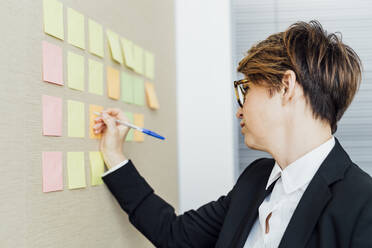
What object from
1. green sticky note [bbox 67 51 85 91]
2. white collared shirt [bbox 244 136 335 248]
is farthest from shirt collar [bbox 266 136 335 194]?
green sticky note [bbox 67 51 85 91]

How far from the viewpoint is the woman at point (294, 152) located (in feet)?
3.11

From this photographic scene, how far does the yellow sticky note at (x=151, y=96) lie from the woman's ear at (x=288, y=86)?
0.53 m

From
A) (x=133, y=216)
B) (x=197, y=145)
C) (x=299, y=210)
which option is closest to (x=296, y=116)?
(x=299, y=210)

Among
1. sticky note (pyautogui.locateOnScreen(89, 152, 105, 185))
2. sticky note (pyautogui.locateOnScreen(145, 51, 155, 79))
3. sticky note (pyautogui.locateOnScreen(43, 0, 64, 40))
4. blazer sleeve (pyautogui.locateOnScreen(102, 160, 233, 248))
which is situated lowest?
blazer sleeve (pyautogui.locateOnScreen(102, 160, 233, 248))

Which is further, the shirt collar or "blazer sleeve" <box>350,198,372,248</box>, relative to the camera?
the shirt collar

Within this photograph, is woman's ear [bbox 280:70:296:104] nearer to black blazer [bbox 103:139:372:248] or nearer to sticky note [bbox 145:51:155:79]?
black blazer [bbox 103:139:372:248]

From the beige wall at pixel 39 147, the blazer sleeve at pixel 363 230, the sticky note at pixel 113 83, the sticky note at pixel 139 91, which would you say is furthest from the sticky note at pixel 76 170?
the blazer sleeve at pixel 363 230

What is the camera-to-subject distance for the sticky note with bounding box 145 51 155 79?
147 centimetres

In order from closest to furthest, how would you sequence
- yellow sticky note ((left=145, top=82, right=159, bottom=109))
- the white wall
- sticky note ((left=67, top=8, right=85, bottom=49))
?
sticky note ((left=67, top=8, right=85, bottom=49)) → yellow sticky note ((left=145, top=82, right=159, bottom=109)) → the white wall

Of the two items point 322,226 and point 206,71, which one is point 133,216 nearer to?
point 322,226

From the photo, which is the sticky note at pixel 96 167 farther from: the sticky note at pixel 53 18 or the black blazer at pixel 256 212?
the sticky note at pixel 53 18

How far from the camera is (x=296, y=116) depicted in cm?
104

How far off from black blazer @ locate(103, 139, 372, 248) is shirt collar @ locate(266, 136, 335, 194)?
0.02 meters

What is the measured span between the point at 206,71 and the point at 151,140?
369 millimetres
